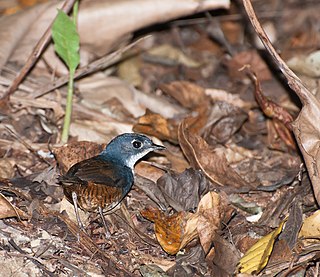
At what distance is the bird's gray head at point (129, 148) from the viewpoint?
20.7 ft

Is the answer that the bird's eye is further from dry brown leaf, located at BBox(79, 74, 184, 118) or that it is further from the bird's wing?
dry brown leaf, located at BBox(79, 74, 184, 118)

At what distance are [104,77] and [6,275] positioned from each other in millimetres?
3061

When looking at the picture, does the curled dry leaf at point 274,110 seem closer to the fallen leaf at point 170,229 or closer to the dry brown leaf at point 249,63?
the dry brown leaf at point 249,63

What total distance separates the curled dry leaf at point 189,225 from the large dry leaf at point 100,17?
8.50 feet

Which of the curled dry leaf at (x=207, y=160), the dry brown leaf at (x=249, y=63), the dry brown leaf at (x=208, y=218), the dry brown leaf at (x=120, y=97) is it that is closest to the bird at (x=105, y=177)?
the curled dry leaf at (x=207, y=160)

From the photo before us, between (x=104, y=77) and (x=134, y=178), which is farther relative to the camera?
(x=104, y=77)

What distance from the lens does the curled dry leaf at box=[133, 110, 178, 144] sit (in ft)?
22.5

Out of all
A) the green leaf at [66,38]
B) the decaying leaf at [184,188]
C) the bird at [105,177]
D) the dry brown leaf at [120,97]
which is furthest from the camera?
the dry brown leaf at [120,97]

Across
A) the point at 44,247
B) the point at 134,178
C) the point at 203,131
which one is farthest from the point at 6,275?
the point at 203,131

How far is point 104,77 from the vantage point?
780 centimetres

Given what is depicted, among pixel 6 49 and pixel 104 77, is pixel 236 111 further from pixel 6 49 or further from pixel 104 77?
pixel 6 49

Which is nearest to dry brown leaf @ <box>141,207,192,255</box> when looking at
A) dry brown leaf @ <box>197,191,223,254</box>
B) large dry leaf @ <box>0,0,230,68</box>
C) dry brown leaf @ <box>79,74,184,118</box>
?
dry brown leaf @ <box>197,191,223,254</box>

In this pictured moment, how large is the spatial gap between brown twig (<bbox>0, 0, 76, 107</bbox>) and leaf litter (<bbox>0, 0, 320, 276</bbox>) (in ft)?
0.46

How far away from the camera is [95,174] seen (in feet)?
18.9
